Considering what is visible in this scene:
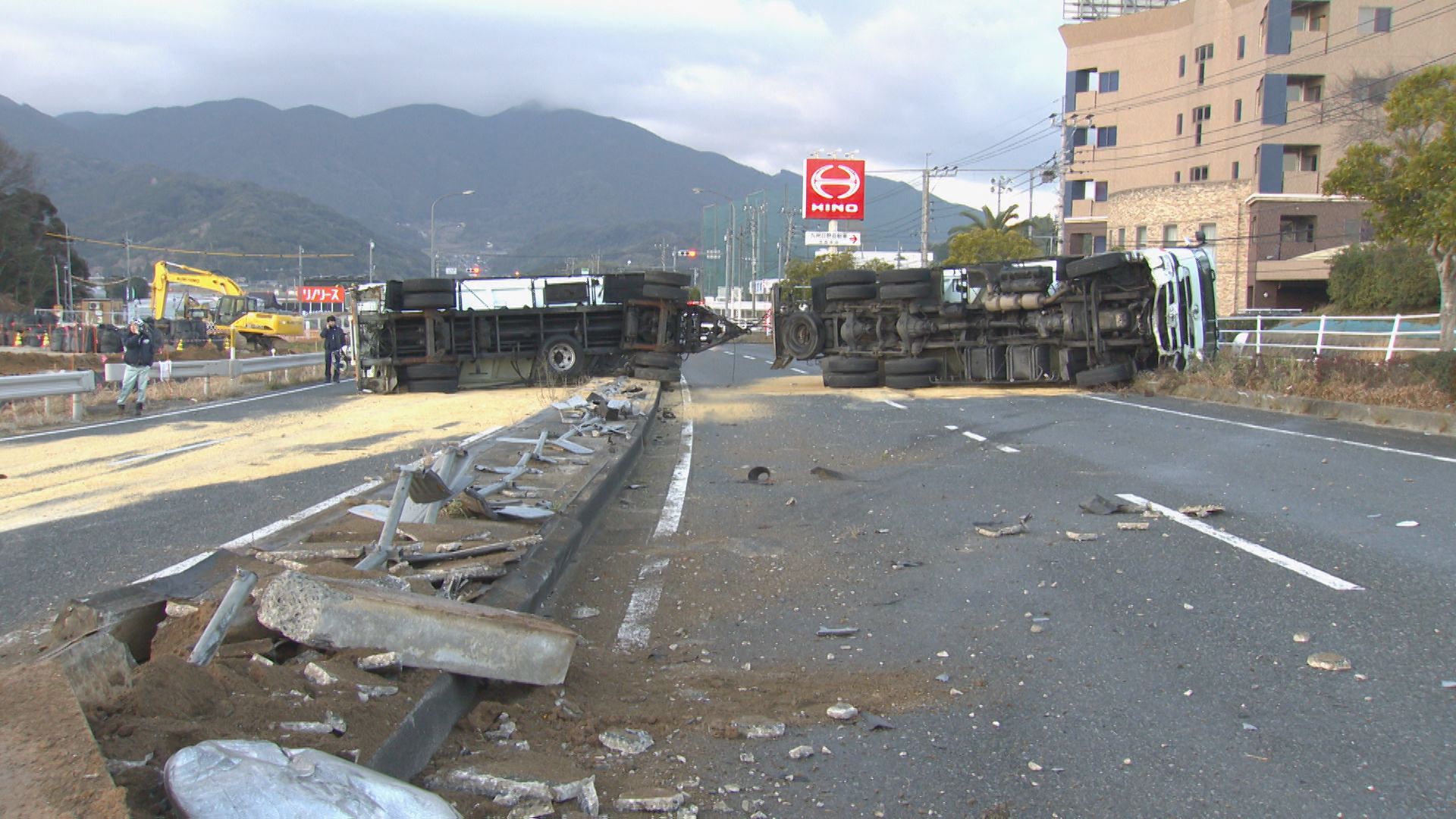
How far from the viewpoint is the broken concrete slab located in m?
4.11

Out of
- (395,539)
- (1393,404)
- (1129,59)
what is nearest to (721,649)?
(395,539)

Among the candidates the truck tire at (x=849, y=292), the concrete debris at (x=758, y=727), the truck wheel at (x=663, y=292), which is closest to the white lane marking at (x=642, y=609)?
the concrete debris at (x=758, y=727)

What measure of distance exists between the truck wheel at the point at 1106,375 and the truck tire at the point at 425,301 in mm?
13414

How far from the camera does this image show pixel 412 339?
937 inches

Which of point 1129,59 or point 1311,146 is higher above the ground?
point 1129,59

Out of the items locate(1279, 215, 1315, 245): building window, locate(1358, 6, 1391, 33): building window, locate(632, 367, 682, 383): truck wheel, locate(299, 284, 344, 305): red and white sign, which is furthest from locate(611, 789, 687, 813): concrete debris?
locate(299, 284, 344, 305): red and white sign

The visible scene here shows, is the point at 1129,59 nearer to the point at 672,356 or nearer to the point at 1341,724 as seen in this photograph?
the point at 672,356

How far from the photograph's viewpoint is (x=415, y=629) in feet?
13.8

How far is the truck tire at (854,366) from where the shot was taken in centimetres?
2211

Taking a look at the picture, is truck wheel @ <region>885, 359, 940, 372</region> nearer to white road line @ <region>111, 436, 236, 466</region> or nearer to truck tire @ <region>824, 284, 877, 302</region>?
truck tire @ <region>824, 284, 877, 302</region>

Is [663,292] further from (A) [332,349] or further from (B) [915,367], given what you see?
(A) [332,349]

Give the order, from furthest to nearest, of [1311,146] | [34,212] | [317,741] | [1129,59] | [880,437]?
[34,212]
[1129,59]
[1311,146]
[880,437]
[317,741]

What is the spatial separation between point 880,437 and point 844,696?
9.06 metres

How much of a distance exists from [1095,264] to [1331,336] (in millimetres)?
10733
